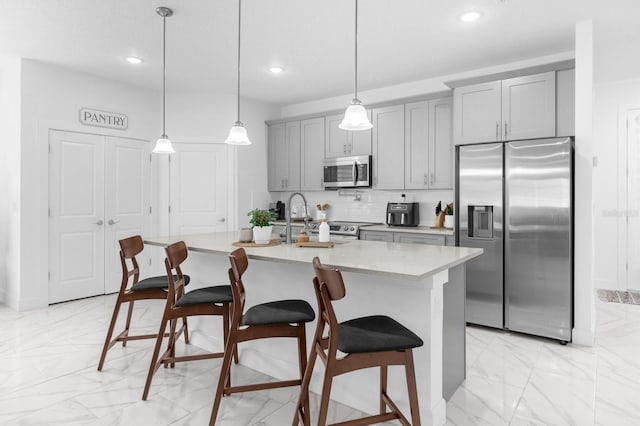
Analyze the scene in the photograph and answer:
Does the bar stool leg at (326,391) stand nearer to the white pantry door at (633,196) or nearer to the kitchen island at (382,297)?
the kitchen island at (382,297)

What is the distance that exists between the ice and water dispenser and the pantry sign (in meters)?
4.38

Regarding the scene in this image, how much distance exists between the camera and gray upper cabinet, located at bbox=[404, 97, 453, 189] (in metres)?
4.54

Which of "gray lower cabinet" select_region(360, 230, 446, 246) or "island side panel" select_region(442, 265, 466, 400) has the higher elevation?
"gray lower cabinet" select_region(360, 230, 446, 246)

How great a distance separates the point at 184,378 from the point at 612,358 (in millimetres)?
3290

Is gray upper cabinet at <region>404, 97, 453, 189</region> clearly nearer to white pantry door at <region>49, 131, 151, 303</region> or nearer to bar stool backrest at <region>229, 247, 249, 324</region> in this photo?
bar stool backrest at <region>229, 247, 249, 324</region>


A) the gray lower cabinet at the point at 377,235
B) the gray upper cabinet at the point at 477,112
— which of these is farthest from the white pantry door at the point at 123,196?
the gray upper cabinet at the point at 477,112

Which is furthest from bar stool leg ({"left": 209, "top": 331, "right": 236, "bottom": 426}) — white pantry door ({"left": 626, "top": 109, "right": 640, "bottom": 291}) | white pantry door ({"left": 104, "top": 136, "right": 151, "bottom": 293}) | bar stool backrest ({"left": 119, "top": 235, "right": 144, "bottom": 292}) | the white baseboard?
white pantry door ({"left": 626, "top": 109, "right": 640, "bottom": 291})

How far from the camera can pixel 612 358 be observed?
316 centimetres

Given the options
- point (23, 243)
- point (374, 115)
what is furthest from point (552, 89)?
point (23, 243)

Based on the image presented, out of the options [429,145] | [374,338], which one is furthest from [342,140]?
[374,338]

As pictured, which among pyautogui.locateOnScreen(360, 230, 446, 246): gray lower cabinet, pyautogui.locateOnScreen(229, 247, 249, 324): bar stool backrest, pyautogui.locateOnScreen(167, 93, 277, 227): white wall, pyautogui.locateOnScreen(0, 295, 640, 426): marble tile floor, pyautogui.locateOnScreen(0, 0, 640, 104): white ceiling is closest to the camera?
pyautogui.locateOnScreen(229, 247, 249, 324): bar stool backrest

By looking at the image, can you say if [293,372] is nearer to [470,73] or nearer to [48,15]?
[48,15]

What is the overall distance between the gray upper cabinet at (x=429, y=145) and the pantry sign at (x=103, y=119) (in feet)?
11.9

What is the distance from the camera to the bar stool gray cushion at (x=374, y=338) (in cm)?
171
